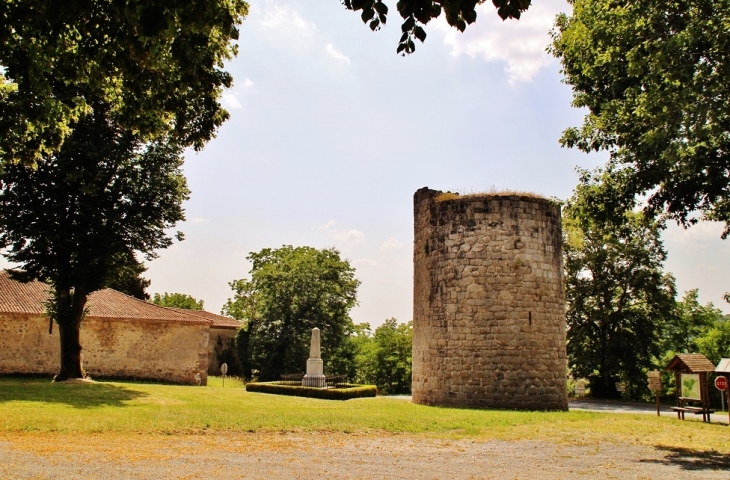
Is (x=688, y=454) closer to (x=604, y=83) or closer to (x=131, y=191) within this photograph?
(x=604, y=83)

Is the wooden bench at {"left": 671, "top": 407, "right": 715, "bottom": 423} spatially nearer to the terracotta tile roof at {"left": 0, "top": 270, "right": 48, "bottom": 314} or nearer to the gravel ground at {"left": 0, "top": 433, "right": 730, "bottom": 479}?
the gravel ground at {"left": 0, "top": 433, "right": 730, "bottom": 479}

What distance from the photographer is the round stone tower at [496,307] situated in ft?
55.3

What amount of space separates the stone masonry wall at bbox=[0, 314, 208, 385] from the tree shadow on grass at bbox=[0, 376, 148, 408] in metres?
6.46

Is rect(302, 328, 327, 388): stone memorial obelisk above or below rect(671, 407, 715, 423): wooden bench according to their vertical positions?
above

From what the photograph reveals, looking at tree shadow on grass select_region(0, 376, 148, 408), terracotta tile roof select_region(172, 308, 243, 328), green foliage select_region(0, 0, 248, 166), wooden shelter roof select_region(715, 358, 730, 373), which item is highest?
green foliage select_region(0, 0, 248, 166)

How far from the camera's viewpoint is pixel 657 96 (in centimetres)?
1042

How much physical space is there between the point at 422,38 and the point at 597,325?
27859mm

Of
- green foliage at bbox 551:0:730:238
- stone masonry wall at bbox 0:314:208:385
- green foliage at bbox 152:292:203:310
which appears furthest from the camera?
green foliage at bbox 152:292:203:310

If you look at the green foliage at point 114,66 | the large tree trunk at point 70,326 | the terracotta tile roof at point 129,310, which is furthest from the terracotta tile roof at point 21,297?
the green foliage at point 114,66

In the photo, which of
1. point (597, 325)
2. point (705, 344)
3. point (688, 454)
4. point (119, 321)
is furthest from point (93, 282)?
point (705, 344)

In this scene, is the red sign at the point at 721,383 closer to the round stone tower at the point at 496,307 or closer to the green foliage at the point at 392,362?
the round stone tower at the point at 496,307

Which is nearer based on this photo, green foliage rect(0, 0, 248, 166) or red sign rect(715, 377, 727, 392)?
green foliage rect(0, 0, 248, 166)

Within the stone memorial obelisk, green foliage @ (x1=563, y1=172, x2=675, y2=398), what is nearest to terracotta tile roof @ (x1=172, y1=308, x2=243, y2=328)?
the stone memorial obelisk

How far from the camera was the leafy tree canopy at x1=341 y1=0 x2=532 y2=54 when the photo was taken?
4699 mm
